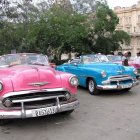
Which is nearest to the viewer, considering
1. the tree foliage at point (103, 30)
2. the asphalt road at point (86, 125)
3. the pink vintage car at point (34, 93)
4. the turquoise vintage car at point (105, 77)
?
the asphalt road at point (86, 125)

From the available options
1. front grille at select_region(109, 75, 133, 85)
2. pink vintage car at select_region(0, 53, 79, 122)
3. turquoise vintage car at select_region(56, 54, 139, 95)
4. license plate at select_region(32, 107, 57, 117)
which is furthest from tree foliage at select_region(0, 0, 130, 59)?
license plate at select_region(32, 107, 57, 117)

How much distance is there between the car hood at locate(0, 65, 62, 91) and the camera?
639 cm

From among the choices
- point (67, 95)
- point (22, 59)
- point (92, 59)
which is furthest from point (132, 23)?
point (67, 95)

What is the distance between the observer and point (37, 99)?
20.6ft

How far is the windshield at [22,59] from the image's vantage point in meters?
8.43

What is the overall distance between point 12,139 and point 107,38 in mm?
36975

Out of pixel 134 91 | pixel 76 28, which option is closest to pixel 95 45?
pixel 76 28

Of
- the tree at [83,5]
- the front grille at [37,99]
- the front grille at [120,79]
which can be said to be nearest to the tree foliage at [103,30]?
the tree at [83,5]

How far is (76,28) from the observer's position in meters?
33.9

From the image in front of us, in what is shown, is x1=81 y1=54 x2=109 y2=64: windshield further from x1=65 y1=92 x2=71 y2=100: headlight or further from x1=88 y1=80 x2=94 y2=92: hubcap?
x1=65 y1=92 x2=71 y2=100: headlight

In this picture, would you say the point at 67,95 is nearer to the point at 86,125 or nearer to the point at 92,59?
the point at 86,125

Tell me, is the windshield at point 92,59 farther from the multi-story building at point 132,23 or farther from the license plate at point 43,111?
the multi-story building at point 132,23

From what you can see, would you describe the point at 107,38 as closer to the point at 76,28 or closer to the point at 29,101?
the point at 76,28

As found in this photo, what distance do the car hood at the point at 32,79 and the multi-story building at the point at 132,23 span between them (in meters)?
74.8
